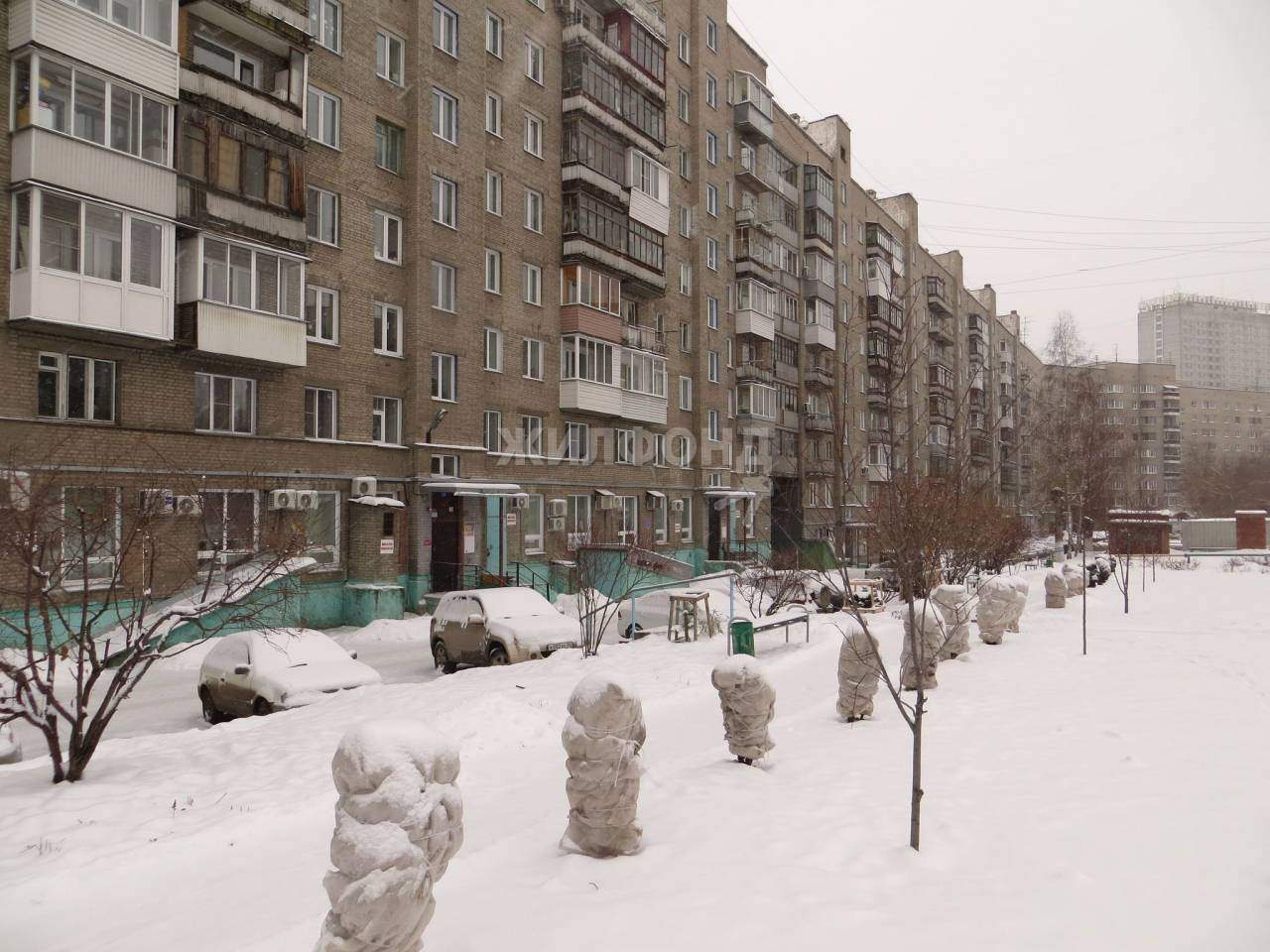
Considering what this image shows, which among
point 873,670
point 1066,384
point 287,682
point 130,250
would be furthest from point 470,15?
point 1066,384

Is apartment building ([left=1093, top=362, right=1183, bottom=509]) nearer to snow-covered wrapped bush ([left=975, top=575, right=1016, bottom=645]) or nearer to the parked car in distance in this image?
snow-covered wrapped bush ([left=975, top=575, right=1016, bottom=645])

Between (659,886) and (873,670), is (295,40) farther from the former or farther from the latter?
(659,886)

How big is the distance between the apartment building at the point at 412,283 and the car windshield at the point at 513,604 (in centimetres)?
533

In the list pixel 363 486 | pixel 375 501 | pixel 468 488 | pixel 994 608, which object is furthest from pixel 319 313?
pixel 994 608

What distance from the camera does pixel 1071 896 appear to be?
5035mm

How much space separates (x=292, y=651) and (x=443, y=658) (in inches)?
153

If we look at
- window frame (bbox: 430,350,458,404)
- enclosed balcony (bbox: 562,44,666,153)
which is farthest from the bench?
enclosed balcony (bbox: 562,44,666,153)

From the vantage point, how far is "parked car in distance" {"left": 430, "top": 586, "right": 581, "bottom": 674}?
1461cm

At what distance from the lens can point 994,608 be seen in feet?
53.5

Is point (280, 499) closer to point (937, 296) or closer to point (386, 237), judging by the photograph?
point (386, 237)

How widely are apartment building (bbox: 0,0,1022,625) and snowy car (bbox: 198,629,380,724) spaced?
9.75ft

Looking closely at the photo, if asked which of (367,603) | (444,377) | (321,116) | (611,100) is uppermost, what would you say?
(611,100)

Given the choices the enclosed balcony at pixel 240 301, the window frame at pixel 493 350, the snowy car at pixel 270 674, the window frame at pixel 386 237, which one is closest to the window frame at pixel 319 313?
the enclosed balcony at pixel 240 301

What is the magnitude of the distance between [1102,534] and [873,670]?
55.2 metres
